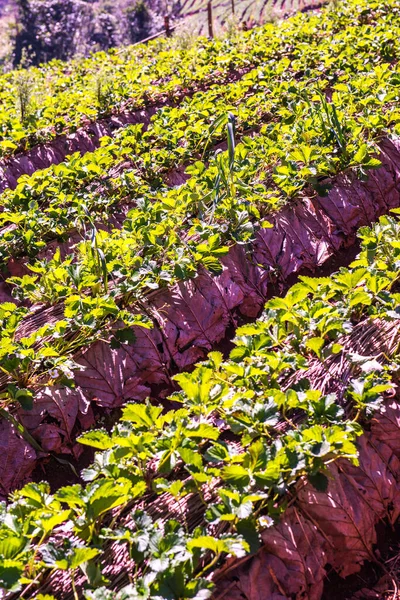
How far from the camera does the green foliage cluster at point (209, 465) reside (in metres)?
1.83

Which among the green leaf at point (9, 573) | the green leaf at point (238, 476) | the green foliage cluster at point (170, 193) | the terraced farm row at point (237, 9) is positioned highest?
the terraced farm row at point (237, 9)

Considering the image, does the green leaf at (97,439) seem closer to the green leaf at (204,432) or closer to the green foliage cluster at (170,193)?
the green leaf at (204,432)

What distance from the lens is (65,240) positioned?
439 cm

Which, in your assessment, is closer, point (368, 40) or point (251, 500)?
point (251, 500)

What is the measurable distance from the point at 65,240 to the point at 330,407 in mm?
2752

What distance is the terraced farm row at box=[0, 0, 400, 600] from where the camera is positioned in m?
1.96

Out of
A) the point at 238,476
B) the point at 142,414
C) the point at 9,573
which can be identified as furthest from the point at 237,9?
the point at 9,573

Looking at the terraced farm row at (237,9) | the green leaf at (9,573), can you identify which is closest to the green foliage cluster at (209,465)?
the green leaf at (9,573)

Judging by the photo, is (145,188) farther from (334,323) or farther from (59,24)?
(59,24)

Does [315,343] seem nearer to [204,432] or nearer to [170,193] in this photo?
[204,432]

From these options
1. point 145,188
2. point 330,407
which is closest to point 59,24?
point 145,188

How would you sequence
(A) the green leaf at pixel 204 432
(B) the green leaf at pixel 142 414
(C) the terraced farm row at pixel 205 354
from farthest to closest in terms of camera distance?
1. (B) the green leaf at pixel 142 414
2. (A) the green leaf at pixel 204 432
3. (C) the terraced farm row at pixel 205 354

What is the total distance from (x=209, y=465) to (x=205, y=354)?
1288 mm

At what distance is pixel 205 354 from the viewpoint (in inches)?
139
